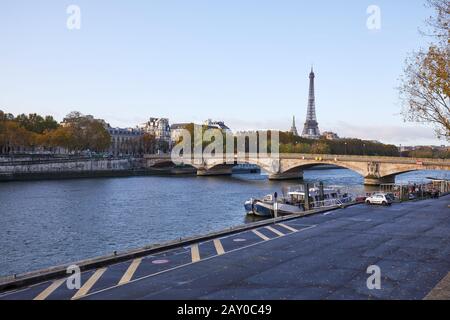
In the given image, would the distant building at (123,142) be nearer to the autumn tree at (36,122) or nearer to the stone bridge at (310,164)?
the autumn tree at (36,122)

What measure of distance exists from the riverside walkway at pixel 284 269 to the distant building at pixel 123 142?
144 metres

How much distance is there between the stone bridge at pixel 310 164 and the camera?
2884 inches

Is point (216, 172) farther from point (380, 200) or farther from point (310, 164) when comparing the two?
point (380, 200)

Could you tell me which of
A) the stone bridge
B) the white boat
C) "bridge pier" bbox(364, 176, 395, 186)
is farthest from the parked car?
"bridge pier" bbox(364, 176, 395, 186)

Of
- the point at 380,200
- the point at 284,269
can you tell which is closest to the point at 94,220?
the point at 380,200

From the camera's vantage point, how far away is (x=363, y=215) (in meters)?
28.3

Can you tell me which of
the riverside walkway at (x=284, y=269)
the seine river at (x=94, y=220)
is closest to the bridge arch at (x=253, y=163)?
the seine river at (x=94, y=220)

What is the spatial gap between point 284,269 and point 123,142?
Result: 556 feet

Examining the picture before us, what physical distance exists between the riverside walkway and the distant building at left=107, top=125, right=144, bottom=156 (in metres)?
144

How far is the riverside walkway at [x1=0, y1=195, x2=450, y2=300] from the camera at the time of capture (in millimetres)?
11984

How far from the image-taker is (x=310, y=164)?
87.9 m

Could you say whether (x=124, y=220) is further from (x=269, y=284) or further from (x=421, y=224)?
(x=269, y=284)
